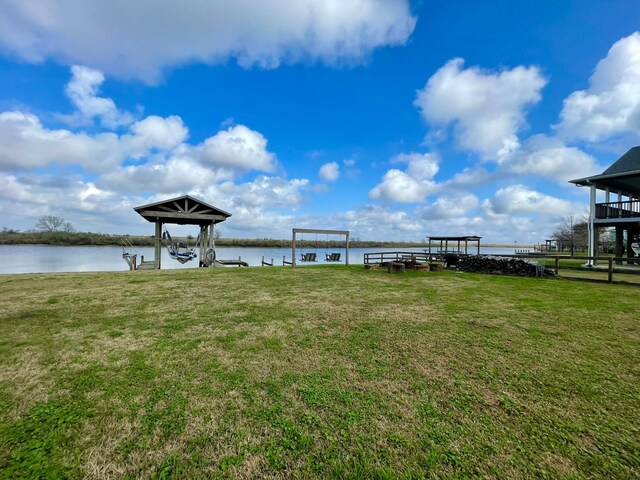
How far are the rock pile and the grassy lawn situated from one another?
5968 mm

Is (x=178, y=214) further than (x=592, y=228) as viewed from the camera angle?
No

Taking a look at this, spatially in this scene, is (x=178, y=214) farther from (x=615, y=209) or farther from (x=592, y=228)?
(x=615, y=209)

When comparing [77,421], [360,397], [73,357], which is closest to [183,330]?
[73,357]

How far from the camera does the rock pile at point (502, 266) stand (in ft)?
35.0

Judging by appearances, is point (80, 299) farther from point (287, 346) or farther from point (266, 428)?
point (266, 428)

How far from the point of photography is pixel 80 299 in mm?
6121

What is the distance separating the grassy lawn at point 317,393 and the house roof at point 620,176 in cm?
1303

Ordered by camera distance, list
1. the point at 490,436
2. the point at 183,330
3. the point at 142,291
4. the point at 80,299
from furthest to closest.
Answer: the point at 142,291, the point at 80,299, the point at 183,330, the point at 490,436

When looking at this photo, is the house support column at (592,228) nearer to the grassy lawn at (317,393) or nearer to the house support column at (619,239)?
the house support column at (619,239)

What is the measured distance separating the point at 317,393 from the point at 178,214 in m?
12.8

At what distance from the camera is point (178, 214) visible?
1323cm

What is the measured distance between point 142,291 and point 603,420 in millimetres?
8340

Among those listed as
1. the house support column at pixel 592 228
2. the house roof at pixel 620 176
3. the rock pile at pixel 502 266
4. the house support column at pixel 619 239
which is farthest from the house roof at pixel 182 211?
the house support column at pixel 619 239

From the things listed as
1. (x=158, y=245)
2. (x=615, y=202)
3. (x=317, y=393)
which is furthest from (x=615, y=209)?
(x=158, y=245)
